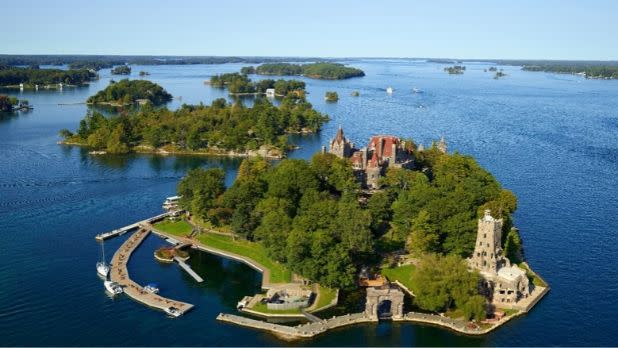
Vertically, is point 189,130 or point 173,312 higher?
point 189,130

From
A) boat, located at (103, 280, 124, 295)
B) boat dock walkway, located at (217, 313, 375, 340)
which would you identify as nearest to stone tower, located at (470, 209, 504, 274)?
boat dock walkway, located at (217, 313, 375, 340)

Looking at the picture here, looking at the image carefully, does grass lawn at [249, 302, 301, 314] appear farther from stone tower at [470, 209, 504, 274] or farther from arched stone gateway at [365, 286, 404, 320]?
stone tower at [470, 209, 504, 274]

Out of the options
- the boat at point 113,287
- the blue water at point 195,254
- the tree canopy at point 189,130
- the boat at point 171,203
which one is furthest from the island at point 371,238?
the tree canopy at point 189,130

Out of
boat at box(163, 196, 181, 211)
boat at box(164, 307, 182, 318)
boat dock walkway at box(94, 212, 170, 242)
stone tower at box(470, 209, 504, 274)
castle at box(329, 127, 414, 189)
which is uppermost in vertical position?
castle at box(329, 127, 414, 189)

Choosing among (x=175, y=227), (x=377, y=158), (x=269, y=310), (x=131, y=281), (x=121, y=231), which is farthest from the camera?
(x=377, y=158)

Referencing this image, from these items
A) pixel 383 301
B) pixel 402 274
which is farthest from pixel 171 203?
pixel 383 301

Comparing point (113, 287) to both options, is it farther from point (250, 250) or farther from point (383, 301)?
point (383, 301)

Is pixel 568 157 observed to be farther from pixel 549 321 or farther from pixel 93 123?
pixel 93 123
